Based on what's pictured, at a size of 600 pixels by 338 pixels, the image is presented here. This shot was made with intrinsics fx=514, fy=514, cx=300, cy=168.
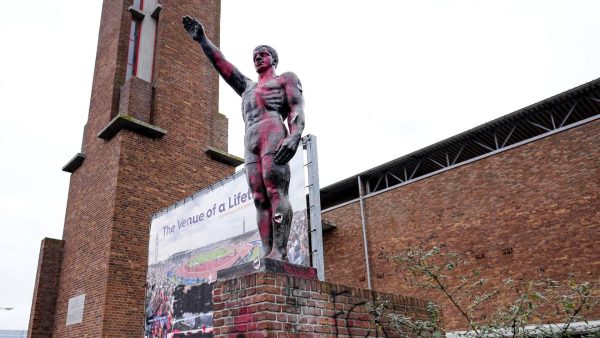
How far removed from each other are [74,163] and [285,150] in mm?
12634

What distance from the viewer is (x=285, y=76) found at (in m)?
4.52

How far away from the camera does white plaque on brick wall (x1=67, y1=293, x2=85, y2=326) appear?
12.2m

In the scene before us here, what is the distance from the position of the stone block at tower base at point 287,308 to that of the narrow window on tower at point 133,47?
12026mm

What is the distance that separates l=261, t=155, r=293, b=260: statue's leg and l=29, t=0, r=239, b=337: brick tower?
8.54 metres

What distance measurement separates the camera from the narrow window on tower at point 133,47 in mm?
14703

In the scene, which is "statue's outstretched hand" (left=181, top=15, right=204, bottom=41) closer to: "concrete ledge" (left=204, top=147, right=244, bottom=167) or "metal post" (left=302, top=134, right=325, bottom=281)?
"metal post" (left=302, top=134, right=325, bottom=281)

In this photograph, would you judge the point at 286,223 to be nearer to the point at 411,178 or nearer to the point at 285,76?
the point at 285,76

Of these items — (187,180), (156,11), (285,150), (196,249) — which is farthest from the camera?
(156,11)

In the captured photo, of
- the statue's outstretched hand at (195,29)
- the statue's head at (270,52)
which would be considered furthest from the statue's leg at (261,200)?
the statue's outstretched hand at (195,29)

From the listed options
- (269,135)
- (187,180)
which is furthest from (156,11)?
(269,135)

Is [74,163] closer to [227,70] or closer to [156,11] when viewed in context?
[156,11]

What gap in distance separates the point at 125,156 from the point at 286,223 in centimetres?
964

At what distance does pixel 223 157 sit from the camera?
48.8 ft

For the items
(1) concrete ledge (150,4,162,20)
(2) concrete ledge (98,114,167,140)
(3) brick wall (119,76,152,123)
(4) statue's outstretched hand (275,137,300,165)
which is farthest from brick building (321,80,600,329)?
(4) statue's outstretched hand (275,137,300,165)
